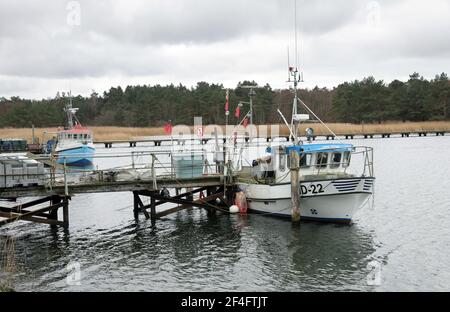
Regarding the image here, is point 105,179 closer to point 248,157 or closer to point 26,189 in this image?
point 26,189

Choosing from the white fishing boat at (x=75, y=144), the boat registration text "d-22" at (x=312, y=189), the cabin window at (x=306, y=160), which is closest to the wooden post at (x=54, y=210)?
the boat registration text "d-22" at (x=312, y=189)

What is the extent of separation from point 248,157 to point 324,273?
17.5 m

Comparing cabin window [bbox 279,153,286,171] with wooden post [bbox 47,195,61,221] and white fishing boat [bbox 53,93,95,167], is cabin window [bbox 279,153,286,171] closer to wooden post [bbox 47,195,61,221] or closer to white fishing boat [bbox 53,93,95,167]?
wooden post [bbox 47,195,61,221]

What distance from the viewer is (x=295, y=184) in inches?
1048

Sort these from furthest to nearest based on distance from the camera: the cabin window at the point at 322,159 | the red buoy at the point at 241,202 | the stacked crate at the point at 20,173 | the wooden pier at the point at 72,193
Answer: the red buoy at the point at 241,202 < the cabin window at the point at 322,159 < the wooden pier at the point at 72,193 < the stacked crate at the point at 20,173

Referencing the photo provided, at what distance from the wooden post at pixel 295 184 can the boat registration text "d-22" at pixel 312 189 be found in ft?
1.13

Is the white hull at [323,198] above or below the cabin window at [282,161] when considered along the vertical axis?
below

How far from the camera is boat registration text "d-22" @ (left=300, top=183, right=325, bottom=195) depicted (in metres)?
26.5

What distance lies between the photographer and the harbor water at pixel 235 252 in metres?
18.6

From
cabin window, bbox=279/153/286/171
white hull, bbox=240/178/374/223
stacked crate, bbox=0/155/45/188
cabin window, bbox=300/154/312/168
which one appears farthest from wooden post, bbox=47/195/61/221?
cabin window, bbox=300/154/312/168

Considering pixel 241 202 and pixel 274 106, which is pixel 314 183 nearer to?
pixel 241 202

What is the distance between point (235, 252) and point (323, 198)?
6.67 m

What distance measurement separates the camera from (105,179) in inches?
1098

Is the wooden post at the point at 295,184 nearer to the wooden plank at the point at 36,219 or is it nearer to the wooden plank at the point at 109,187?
the wooden plank at the point at 109,187
